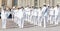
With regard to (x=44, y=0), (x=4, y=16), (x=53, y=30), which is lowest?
(x=53, y=30)

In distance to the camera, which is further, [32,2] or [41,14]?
[32,2]

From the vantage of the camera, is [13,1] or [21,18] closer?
[21,18]

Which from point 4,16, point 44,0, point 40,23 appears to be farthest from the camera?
point 44,0

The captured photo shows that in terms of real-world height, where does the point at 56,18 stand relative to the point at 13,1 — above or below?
below

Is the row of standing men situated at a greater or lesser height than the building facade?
lesser

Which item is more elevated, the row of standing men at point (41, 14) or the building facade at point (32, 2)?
the building facade at point (32, 2)

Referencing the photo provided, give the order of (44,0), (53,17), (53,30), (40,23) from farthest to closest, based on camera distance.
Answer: (44,0), (53,17), (40,23), (53,30)

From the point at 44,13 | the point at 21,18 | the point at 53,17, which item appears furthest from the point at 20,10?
the point at 53,17

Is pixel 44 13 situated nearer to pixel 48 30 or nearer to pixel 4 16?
pixel 48 30

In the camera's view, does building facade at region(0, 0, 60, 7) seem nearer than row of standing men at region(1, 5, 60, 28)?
No

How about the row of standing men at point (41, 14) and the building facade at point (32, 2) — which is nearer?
the row of standing men at point (41, 14)

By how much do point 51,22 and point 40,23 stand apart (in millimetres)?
2172

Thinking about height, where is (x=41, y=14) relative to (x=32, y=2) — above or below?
below

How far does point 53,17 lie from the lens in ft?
60.8
